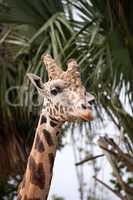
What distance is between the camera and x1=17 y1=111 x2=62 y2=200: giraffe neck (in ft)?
5.78

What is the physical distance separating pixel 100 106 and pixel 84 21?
0.57 meters

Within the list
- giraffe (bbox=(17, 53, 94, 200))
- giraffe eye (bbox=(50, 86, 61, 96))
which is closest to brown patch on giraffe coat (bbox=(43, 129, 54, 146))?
giraffe (bbox=(17, 53, 94, 200))

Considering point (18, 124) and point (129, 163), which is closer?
point (129, 163)

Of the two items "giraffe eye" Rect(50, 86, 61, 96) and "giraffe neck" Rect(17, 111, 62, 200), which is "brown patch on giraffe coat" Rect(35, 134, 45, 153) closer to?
"giraffe neck" Rect(17, 111, 62, 200)

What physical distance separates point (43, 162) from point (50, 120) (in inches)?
5.4

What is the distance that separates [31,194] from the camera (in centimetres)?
177

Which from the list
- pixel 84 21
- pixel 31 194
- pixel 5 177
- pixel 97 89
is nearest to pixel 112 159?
pixel 97 89

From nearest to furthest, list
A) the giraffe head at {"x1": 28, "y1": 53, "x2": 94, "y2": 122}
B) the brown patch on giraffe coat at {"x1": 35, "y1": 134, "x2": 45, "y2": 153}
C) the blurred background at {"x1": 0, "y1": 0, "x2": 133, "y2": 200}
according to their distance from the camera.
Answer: the giraffe head at {"x1": 28, "y1": 53, "x2": 94, "y2": 122}
the brown patch on giraffe coat at {"x1": 35, "y1": 134, "x2": 45, "y2": 153}
the blurred background at {"x1": 0, "y1": 0, "x2": 133, "y2": 200}

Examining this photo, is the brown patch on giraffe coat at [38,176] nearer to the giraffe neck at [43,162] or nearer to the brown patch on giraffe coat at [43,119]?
the giraffe neck at [43,162]

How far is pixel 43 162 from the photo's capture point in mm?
1769

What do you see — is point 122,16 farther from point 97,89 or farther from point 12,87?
point 12,87

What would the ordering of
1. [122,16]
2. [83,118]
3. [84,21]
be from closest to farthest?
1. [83,118]
2. [122,16]
3. [84,21]

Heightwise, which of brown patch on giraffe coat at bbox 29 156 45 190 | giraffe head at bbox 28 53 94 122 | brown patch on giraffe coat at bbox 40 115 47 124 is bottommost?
brown patch on giraffe coat at bbox 29 156 45 190

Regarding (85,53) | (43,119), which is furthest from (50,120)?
(85,53)
